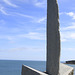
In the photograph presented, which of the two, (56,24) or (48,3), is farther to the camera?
(48,3)

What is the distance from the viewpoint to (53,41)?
5.51 m

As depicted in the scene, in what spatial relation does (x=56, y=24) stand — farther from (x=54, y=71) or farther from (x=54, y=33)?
(x=54, y=71)

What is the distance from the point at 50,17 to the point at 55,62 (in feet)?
4.92

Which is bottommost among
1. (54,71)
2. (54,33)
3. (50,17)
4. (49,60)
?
(54,71)

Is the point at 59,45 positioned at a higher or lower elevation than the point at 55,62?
higher

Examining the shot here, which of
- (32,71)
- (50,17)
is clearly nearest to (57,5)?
(50,17)

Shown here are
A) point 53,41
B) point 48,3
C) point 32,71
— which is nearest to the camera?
point 32,71

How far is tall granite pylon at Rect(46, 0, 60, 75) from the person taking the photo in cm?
539

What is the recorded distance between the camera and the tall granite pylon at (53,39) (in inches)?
212

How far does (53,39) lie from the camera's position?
5.51m

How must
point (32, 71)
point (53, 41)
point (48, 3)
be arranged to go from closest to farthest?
point (32, 71)
point (53, 41)
point (48, 3)

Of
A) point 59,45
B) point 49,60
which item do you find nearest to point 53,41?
point 59,45

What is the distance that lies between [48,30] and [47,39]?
0.31 metres

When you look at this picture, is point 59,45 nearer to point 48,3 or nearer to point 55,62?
point 55,62
